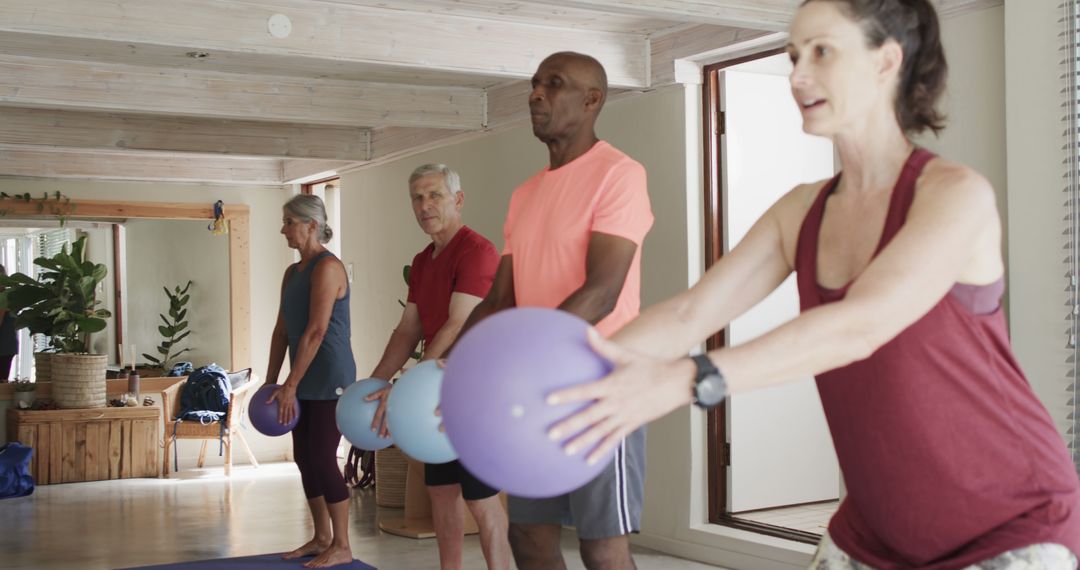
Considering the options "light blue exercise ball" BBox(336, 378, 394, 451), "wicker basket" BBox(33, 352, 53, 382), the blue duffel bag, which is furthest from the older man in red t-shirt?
"wicker basket" BBox(33, 352, 53, 382)

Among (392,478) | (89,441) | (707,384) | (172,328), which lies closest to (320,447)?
(392,478)

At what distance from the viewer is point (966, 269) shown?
137 cm

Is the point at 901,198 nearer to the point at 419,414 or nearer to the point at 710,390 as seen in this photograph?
the point at 710,390

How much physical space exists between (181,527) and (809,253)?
228 inches

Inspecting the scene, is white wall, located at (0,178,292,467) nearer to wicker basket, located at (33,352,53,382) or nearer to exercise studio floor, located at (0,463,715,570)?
exercise studio floor, located at (0,463,715,570)

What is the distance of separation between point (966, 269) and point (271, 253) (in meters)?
9.19

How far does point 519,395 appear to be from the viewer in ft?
4.09

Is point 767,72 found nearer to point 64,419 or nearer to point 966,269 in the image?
point 966,269

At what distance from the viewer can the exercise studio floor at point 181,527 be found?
5672 millimetres

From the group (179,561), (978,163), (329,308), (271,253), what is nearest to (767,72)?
(978,163)

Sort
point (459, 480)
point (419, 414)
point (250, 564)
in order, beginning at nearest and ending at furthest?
point (419, 414)
point (459, 480)
point (250, 564)

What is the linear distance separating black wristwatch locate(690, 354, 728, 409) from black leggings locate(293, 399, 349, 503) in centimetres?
389

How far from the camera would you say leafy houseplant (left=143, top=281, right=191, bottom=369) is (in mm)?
9672

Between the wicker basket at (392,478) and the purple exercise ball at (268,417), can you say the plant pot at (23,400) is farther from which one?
the purple exercise ball at (268,417)
